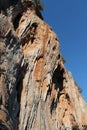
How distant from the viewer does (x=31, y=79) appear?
2711 centimetres

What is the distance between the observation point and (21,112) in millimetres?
24094

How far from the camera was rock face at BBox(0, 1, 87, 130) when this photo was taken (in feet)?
70.5

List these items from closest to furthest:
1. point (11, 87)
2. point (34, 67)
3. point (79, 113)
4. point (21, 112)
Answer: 1. point (11, 87)
2. point (21, 112)
3. point (34, 67)
4. point (79, 113)

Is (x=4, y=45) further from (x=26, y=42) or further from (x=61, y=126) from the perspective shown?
(x=61, y=126)

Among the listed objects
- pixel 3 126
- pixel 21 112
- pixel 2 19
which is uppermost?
pixel 2 19

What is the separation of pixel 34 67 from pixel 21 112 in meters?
5.36

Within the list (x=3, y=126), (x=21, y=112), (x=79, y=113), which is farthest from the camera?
(x=79, y=113)

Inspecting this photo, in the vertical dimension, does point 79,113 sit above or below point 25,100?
above

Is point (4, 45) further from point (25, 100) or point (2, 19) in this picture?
point (25, 100)

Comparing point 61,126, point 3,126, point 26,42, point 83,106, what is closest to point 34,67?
point 26,42

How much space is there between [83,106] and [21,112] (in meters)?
18.6

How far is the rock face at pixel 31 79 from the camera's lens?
846 inches

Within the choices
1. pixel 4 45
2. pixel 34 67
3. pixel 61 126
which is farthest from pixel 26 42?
pixel 61 126

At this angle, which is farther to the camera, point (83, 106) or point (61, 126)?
point (83, 106)
